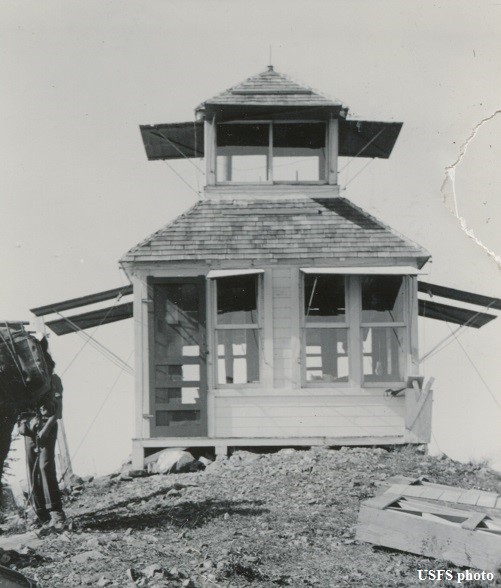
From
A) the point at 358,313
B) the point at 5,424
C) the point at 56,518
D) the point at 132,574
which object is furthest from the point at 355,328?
the point at 132,574

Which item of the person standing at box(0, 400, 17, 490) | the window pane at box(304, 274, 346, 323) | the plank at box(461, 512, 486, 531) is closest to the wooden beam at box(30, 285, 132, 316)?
the window pane at box(304, 274, 346, 323)

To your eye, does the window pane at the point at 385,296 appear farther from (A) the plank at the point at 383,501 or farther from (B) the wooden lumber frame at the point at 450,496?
(A) the plank at the point at 383,501

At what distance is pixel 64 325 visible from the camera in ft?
42.7

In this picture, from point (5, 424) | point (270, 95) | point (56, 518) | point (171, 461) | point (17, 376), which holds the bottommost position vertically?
point (171, 461)

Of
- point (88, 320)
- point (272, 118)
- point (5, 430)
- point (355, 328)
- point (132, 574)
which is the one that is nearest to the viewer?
point (132, 574)

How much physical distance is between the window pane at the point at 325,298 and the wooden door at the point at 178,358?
1899 millimetres

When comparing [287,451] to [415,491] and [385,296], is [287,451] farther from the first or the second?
[415,491]

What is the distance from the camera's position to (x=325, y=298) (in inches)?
506

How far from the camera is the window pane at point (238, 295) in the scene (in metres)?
12.6

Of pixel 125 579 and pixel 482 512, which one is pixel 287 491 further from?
pixel 125 579

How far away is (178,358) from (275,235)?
275 cm

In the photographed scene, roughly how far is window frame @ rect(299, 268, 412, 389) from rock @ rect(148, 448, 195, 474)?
7.54ft

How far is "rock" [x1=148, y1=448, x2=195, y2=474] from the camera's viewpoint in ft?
38.1

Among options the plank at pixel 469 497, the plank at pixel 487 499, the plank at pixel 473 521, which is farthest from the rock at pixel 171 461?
the plank at pixel 473 521
